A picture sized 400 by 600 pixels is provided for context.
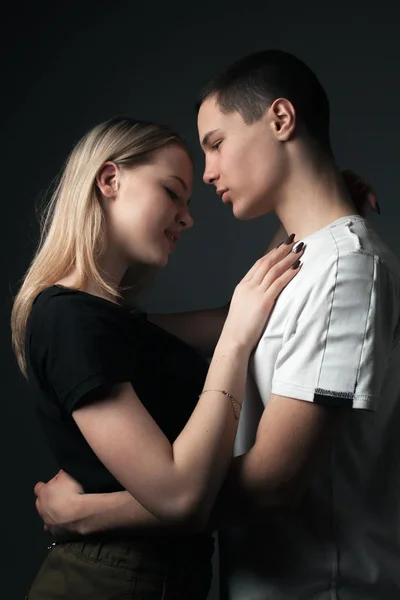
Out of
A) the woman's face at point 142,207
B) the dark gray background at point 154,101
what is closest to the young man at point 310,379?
the woman's face at point 142,207

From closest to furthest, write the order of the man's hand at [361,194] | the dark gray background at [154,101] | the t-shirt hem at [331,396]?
the t-shirt hem at [331,396] < the man's hand at [361,194] < the dark gray background at [154,101]

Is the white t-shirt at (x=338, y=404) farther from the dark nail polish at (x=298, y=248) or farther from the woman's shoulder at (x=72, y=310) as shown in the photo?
the woman's shoulder at (x=72, y=310)

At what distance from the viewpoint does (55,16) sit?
3.01 meters

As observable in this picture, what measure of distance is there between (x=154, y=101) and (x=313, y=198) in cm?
148

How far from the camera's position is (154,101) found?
2.98m

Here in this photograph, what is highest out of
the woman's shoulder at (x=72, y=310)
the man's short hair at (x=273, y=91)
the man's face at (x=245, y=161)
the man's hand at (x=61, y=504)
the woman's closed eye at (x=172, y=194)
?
the man's short hair at (x=273, y=91)

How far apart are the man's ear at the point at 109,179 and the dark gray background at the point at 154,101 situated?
1092 mm

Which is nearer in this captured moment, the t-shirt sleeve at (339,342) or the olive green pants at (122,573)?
the t-shirt sleeve at (339,342)

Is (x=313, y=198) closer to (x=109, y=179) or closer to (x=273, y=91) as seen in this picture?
(x=273, y=91)

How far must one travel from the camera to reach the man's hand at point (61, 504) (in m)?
1.61

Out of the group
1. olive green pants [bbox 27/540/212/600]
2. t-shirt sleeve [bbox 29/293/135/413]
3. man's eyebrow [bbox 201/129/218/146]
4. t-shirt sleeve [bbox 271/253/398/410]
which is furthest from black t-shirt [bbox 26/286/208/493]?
man's eyebrow [bbox 201/129/218/146]

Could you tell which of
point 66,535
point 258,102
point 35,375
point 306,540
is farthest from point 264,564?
point 258,102

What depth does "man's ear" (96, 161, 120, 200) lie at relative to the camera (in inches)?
71.6

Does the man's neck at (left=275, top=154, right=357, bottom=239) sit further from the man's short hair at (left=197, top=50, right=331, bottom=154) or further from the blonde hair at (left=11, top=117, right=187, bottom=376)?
the blonde hair at (left=11, top=117, right=187, bottom=376)
